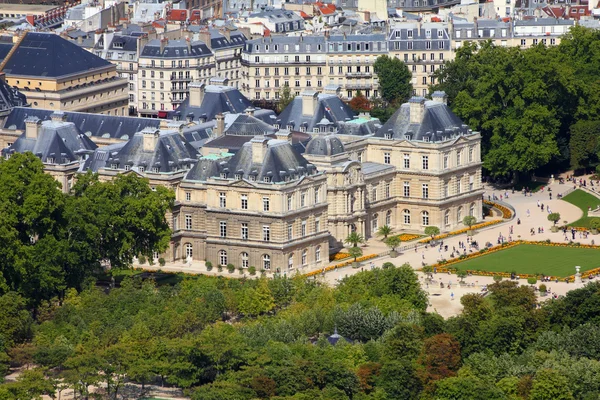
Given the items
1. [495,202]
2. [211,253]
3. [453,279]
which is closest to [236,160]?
[211,253]

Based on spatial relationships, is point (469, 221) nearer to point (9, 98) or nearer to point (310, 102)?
point (310, 102)

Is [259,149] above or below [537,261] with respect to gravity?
above

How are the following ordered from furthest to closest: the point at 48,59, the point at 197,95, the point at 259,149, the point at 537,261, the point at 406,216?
1. the point at 48,59
2. the point at 197,95
3. the point at 406,216
4. the point at 537,261
5. the point at 259,149

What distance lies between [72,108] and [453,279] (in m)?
48.4

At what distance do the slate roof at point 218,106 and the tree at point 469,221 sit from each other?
16.4 metres

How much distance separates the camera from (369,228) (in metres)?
172

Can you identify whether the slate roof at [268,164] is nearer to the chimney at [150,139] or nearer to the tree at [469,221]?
the chimney at [150,139]

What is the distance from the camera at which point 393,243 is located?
538 ft

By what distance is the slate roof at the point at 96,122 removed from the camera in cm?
17925

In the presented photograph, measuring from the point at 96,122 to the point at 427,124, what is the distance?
25.2m

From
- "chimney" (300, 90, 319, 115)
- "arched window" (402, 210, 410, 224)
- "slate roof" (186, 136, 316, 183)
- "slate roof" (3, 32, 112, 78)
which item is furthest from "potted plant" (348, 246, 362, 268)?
"slate roof" (3, 32, 112, 78)

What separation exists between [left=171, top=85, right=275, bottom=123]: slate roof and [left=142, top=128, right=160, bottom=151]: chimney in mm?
14540

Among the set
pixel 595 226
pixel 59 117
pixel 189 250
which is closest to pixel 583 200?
pixel 595 226

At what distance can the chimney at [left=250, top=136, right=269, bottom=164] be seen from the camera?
159m
